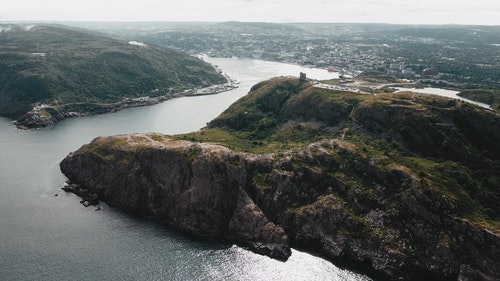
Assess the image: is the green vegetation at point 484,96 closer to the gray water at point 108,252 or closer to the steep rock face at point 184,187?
the steep rock face at point 184,187

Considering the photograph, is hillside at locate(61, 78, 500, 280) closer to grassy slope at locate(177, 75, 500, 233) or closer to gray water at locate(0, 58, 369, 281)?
grassy slope at locate(177, 75, 500, 233)

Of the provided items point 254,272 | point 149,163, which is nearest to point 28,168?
point 149,163

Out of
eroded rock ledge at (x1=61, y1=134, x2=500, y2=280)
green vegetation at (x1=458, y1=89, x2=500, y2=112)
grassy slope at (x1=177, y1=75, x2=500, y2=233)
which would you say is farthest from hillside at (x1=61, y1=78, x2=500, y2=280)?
green vegetation at (x1=458, y1=89, x2=500, y2=112)

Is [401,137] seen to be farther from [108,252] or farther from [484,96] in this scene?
[108,252]

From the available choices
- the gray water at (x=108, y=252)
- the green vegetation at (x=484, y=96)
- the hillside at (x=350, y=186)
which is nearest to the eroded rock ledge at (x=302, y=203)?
the hillside at (x=350, y=186)

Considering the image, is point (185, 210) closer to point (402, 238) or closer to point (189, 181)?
point (189, 181)
